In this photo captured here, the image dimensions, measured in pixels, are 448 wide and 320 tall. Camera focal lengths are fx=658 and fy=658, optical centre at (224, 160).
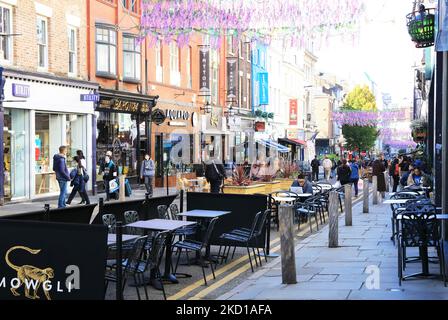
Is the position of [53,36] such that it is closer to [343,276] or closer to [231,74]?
[343,276]

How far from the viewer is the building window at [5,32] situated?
21553 mm

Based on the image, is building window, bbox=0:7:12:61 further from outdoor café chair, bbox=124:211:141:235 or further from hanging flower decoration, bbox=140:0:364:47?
outdoor café chair, bbox=124:211:141:235

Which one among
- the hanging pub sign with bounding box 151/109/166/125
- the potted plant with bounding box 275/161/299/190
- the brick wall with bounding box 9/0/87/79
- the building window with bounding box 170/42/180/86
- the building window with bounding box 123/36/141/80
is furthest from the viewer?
the building window with bounding box 170/42/180/86

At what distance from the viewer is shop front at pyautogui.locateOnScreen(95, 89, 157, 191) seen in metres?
28.0

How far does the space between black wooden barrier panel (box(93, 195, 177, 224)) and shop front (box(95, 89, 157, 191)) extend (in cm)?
1630

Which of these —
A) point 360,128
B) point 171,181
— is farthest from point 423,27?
point 360,128

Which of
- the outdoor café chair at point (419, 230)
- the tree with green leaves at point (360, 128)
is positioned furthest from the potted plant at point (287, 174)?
the tree with green leaves at point (360, 128)

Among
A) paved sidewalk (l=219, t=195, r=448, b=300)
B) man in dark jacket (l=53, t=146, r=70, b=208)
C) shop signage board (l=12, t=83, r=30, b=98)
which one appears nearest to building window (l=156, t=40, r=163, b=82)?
shop signage board (l=12, t=83, r=30, b=98)

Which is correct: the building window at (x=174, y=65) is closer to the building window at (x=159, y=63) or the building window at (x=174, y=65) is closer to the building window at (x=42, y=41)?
the building window at (x=159, y=63)

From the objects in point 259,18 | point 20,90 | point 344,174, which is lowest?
point 344,174

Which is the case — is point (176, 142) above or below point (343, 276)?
above

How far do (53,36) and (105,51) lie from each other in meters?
3.94

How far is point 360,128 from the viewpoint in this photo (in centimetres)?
8950

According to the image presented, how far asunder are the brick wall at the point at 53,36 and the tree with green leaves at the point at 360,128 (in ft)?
208
